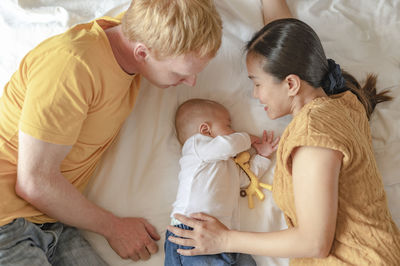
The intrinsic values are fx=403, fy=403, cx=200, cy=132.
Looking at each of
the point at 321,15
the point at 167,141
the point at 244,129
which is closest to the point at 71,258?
the point at 167,141

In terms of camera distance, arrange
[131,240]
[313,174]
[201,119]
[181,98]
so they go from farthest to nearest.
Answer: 1. [181,98]
2. [201,119]
3. [131,240]
4. [313,174]

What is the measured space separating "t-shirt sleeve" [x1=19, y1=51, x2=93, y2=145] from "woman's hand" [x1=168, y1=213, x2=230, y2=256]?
0.46 meters

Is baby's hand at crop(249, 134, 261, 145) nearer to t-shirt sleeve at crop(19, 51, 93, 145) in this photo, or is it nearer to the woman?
the woman

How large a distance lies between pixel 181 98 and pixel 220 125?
218 millimetres

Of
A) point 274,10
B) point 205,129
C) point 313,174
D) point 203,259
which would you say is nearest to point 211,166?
point 205,129

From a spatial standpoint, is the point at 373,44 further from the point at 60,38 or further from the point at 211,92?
the point at 60,38

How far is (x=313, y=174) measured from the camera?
1.09m

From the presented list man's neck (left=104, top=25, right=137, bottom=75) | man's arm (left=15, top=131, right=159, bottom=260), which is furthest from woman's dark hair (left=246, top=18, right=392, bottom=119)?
man's arm (left=15, top=131, right=159, bottom=260)

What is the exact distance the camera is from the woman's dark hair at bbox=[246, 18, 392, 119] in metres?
1.30

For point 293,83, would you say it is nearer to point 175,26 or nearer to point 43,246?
point 175,26

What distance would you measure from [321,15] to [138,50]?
981 millimetres

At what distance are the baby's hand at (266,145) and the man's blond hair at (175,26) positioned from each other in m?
0.49

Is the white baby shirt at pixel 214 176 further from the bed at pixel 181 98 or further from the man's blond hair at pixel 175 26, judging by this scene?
the man's blond hair at pixel 175 26

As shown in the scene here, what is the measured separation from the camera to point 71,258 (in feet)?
4.41
